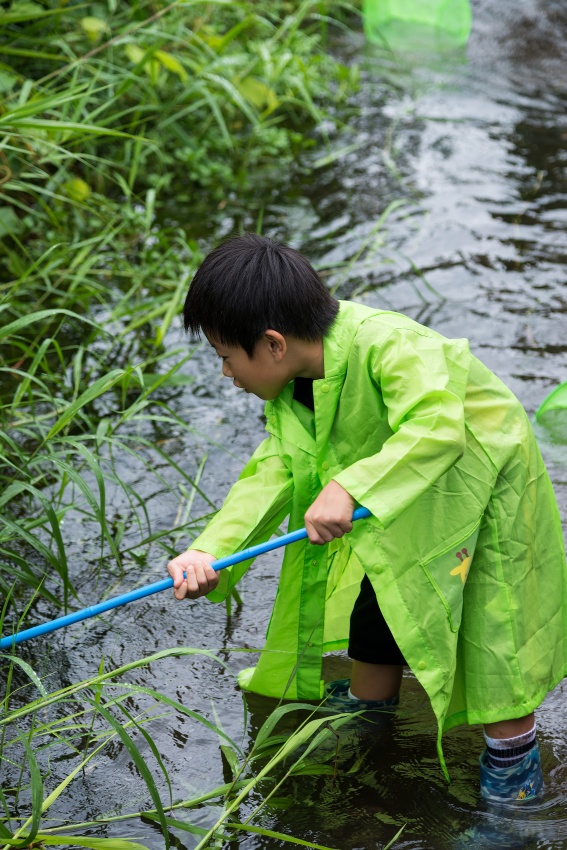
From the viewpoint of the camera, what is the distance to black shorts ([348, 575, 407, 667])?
2045 millimetres

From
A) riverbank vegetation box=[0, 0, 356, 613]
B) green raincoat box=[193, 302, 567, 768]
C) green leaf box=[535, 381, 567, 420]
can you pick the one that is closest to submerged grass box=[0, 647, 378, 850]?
green raincoat box=[193, 302, 567, 768]

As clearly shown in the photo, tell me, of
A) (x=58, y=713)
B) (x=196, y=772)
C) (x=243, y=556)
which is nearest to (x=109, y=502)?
(x=58, y=713)

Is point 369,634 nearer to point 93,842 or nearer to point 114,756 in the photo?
point 114,756

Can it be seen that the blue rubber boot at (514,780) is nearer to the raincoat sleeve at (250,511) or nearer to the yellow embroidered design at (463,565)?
the yellow embroidered design at (463,565)

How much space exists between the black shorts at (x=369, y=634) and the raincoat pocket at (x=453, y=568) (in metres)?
0.24

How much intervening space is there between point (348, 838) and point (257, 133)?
368 cm

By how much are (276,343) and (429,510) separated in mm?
395

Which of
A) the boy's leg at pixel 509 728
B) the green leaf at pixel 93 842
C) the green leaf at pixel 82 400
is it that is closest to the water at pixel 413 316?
the boy's leg at pixel 509 728

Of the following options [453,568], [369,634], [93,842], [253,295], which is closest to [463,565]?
[453,568]

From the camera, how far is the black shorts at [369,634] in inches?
80.5

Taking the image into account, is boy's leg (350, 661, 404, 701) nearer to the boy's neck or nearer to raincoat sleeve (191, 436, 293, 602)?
raincoat sleeve (191, 436, 293, 602)

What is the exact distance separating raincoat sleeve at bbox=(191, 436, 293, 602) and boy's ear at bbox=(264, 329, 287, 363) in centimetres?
22

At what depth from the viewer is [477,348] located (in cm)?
352

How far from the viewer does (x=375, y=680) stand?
7.04 ft
